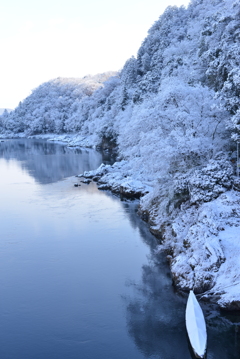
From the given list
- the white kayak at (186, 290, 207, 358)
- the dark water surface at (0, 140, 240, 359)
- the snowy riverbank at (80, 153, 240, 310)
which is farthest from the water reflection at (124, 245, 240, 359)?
the snowy riverbank at (80, 153, 240, 310)

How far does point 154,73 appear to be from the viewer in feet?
149

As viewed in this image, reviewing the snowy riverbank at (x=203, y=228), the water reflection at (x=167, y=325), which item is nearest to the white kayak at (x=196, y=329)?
the water reflection at (x=167, y=325)

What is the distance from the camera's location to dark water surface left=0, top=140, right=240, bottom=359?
327 inches

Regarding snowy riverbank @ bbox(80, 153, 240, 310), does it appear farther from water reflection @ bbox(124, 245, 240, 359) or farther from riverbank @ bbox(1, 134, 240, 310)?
water reflection @ bbox(124, 245, 240, 359)

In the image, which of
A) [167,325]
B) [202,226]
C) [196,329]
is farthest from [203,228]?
[196,329]

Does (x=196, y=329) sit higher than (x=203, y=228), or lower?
lower

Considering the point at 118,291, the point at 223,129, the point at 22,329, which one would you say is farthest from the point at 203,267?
the point at 223,129

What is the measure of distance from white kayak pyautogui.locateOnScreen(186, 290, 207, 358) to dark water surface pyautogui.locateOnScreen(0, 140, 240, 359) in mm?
352

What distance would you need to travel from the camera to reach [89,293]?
1066cm

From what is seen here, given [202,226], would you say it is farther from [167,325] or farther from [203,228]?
[167,325]

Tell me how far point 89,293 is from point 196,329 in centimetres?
402

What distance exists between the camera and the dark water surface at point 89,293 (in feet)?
27.2

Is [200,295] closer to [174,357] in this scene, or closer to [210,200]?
[174,357]

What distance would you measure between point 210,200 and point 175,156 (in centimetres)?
297
